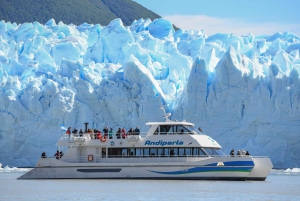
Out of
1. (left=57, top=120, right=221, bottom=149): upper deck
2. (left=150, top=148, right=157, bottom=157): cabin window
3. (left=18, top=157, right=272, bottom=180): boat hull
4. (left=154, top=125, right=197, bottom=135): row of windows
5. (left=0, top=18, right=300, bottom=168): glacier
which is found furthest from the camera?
(left=0, top=18, right=300, bottom=168): glacier

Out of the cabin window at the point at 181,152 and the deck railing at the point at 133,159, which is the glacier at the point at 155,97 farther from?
the deck railing at the point at 133,159

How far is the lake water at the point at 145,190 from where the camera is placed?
23844 mm

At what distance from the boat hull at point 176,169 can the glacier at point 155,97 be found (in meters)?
10.7

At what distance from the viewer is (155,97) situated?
4294cm

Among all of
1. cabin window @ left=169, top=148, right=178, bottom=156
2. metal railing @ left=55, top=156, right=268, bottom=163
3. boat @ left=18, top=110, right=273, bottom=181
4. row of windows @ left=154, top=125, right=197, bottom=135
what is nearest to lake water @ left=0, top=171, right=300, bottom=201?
boat @ left=18, top=110, right=273, bottom=181

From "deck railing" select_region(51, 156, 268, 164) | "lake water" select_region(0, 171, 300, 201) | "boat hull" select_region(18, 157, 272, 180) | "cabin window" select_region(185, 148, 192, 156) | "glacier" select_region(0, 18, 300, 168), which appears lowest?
"lake water" select_region(0, 171, 300, 201)

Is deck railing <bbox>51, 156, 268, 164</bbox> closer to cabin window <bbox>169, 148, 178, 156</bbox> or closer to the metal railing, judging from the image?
the metal railing

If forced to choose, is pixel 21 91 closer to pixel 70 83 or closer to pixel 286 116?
pixel 70 83

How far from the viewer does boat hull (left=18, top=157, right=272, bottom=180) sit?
30.3 m

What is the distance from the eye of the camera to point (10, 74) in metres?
46.6

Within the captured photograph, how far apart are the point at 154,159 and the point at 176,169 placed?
1.06 m

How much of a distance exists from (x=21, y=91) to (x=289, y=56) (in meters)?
15.6

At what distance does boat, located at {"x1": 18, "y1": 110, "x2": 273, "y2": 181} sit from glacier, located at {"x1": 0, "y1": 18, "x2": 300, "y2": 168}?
10.2 metres

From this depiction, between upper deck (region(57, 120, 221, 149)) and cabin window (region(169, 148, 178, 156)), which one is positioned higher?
upper deck (region(57, 120, 221, 149))
